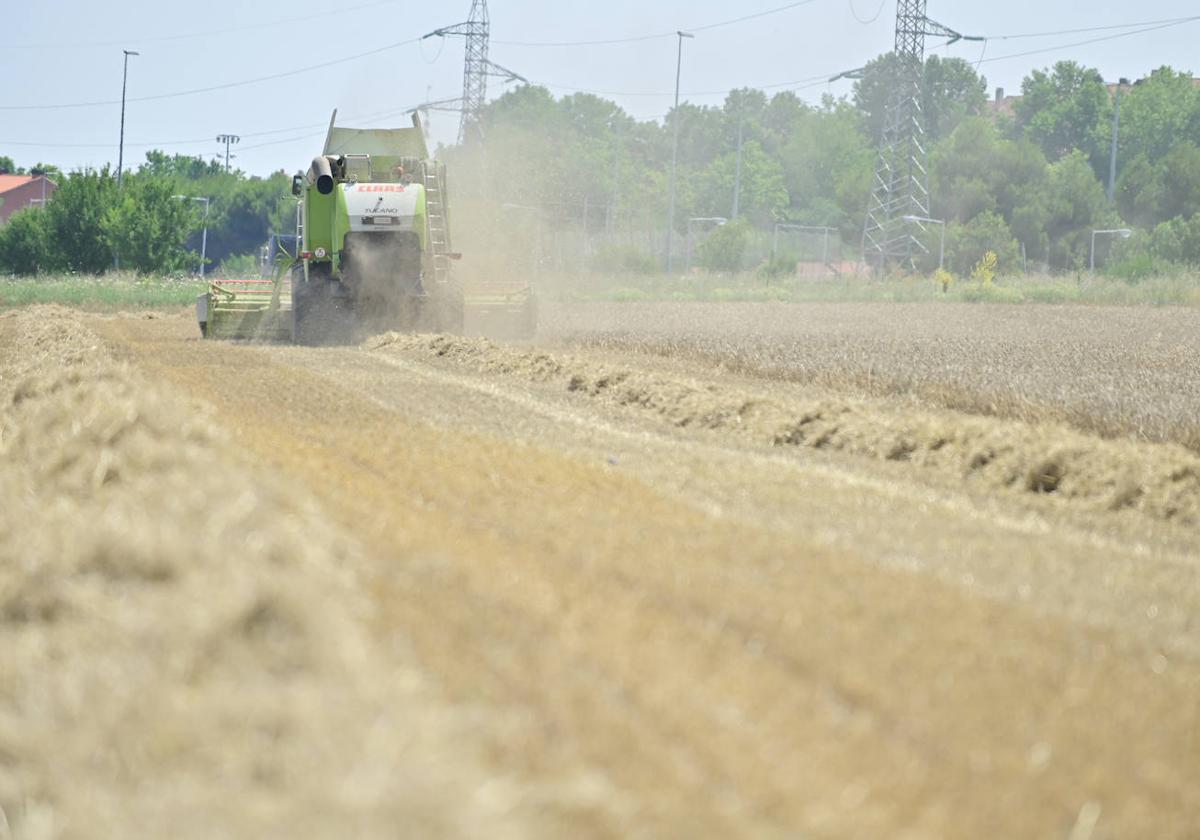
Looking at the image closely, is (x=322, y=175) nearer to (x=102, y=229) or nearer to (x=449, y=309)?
(x=449, y=309)

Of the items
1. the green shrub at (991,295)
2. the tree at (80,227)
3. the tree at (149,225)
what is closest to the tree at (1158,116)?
the green shrub at (991,295)

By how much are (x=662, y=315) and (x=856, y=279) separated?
26.2 metres

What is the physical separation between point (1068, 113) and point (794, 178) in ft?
75.7

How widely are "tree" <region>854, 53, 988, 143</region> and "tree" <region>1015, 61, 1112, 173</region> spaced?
5543 millimetres

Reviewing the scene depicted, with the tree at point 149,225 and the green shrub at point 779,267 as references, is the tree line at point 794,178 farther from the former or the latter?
the green shrub at point 779,267

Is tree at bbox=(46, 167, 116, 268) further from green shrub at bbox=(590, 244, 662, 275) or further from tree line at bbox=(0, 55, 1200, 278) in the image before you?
green shrub at bbox=(590, 244, 662, 275)

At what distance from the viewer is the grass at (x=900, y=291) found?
53.9 metres

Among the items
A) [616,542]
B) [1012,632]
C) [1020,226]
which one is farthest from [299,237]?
[1020,226]

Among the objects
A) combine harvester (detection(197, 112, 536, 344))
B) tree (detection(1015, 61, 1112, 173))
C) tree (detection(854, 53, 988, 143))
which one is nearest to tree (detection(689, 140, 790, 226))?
tree (detection(854, 53, 988, 143))

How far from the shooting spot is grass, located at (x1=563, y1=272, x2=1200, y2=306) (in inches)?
2124

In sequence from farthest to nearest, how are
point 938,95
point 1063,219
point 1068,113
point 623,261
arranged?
point 938,95 < point 1068,113 < point 1063,219 < point 623,261

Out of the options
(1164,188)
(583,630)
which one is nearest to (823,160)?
(1164,188)

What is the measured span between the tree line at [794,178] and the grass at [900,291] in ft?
18.4

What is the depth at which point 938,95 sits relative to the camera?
143m
